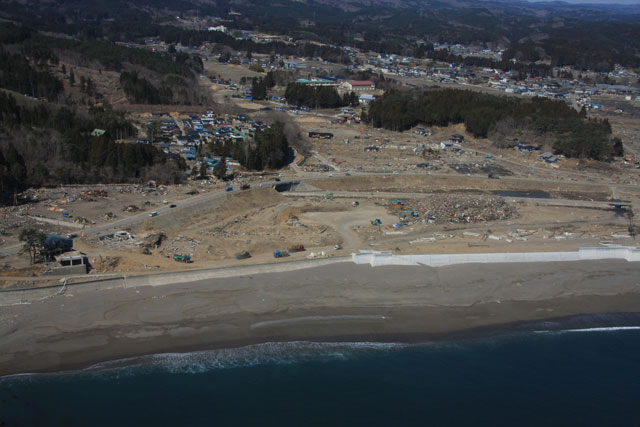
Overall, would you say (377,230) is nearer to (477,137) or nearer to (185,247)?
(185,247)

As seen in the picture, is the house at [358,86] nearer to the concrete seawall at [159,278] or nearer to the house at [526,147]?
the house at [526,147]

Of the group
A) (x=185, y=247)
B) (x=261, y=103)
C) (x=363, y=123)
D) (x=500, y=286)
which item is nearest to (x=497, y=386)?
(x=500, y=286)

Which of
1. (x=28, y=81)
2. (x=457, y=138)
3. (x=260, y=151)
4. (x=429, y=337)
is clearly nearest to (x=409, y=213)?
(x=429, y=337)

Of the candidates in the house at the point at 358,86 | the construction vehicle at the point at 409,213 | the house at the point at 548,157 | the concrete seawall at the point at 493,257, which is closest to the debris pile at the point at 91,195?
the concrete seawall at the point at 493,257

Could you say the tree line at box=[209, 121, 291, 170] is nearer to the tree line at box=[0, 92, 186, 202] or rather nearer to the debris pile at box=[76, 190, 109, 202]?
the tree line at box=[0, 92, 186, 202]

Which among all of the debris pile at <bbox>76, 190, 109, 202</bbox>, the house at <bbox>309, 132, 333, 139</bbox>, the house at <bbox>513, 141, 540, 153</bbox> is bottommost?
the debris pile at <bbox>76, 190, 109, 202</bbox>

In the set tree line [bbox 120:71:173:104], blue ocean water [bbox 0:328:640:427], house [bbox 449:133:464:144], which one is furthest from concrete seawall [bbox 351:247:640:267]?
tree line [bbox 120:71:173:104]
